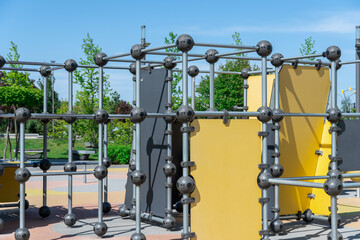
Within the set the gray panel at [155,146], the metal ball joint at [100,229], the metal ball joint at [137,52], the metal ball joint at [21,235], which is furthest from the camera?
the gray panel at [155,146]

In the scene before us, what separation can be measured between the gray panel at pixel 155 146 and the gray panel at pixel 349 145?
299cm

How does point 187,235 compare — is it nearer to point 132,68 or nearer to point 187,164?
point 187,164

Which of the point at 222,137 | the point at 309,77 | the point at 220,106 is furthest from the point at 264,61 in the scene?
the point at 220,106

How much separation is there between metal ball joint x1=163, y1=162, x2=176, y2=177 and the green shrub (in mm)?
16737

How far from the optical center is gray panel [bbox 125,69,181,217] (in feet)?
27.6

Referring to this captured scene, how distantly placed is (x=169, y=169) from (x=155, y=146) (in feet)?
2.56

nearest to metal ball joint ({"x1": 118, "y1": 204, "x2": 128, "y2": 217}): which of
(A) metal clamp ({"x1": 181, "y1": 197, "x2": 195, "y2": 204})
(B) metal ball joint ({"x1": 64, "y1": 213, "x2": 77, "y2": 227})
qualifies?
(B) metal ball joint ({"x1": 64, "y1": 213, "x2": 77, "y2": 227})

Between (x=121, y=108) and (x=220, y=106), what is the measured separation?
26954 millimetres

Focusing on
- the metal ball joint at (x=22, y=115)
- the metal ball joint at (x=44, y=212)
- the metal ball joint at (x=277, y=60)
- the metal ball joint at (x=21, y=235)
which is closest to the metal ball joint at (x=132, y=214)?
the metal ball joint at (x=44, y=212)

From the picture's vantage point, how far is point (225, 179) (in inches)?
239

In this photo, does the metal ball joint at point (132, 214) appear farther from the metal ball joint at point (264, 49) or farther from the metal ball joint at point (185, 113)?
the metal ball joint at point (264, 49)

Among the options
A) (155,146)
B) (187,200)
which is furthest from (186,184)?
(155,146)

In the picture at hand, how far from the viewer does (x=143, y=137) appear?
9.02 m

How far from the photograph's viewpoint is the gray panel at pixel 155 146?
8.42 metres
